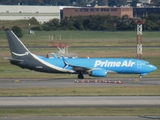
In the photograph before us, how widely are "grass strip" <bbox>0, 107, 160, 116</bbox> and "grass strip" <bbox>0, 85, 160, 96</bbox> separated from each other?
9019 mm

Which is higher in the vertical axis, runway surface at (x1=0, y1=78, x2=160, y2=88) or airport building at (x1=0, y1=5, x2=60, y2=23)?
runway surface at (x1=0, y1=78, x2=160, y2=88)

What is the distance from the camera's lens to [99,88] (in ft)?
176

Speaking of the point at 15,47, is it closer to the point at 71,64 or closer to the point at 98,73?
the point at 71,64

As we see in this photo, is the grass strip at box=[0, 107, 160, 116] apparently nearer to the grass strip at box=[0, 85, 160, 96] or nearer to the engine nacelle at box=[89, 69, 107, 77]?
the grass strip at box=[0, 85, 160, 96]

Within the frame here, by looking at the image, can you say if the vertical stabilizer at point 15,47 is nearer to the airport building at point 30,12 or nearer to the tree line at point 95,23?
the tree line at point 95,23

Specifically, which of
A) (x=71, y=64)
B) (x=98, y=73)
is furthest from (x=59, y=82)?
(x=98, y=73)

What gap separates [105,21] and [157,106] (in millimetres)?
128202

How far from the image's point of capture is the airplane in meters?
63.9

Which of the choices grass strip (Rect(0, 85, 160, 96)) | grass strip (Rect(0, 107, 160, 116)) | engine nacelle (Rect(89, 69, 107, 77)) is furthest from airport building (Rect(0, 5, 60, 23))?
grass strip (Rect(0, 107, 160, 116))

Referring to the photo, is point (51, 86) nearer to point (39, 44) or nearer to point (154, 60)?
point (154, 60)

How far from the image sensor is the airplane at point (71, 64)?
210ft

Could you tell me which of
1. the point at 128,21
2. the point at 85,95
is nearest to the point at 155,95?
the point at 85,95

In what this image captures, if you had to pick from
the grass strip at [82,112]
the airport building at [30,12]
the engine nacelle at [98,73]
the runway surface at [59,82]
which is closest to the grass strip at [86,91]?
the runway surface at [59,82]

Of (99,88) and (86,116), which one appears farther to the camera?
(99,88)
